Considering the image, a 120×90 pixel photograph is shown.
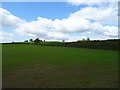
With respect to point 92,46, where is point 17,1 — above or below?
above

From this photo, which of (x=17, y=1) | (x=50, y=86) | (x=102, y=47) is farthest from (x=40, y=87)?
(x=102, y=47)

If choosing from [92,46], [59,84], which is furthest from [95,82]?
[92,46]

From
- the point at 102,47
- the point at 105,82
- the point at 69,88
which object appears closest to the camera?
the point at 69,88

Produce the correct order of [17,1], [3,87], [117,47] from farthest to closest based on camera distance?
[117,47] → [17,1] → [3,87]

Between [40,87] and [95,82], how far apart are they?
179 cm

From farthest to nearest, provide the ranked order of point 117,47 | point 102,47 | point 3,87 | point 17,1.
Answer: point 102,47, point 117,47, point 17,1, point 3,87

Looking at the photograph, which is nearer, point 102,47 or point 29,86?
point 29,86

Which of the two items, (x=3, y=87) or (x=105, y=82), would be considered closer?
(x=3, y=87)

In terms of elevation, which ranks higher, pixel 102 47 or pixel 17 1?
pixel 17 1

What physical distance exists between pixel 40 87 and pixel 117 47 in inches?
625

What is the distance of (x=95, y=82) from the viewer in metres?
3.11

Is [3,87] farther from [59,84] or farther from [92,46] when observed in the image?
[92,46]

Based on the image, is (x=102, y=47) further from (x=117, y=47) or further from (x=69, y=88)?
(x=69, y=88)

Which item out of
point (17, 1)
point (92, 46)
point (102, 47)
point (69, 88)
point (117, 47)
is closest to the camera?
point (69, 88)
